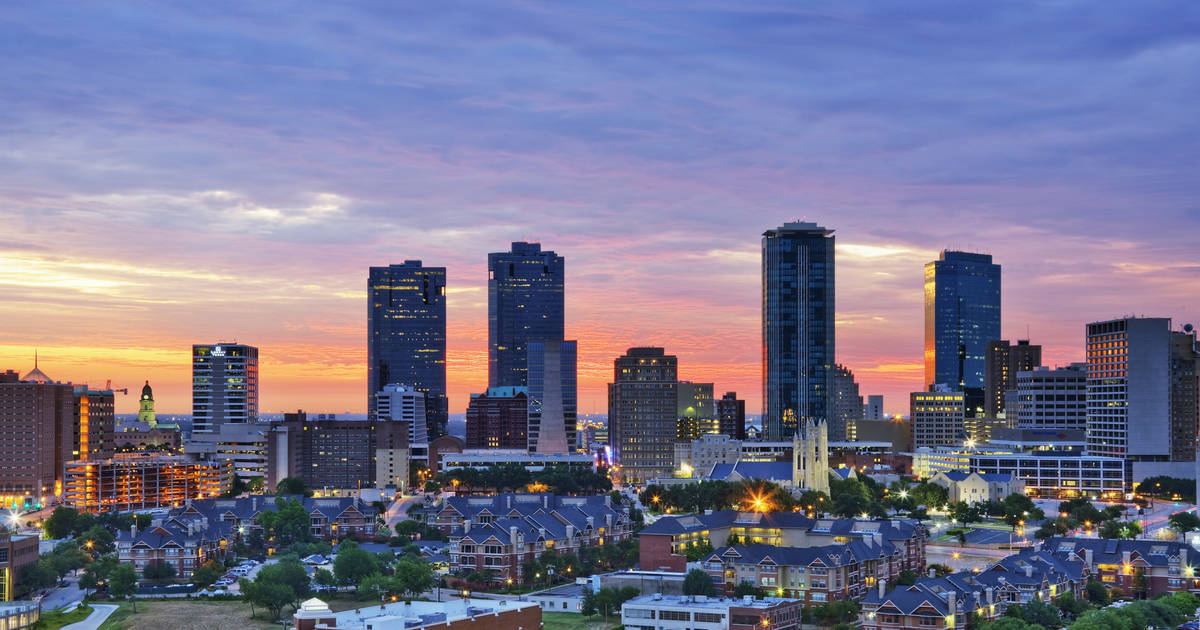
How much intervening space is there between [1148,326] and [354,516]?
110 metres

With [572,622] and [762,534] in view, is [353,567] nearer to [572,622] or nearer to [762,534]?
[572,622]

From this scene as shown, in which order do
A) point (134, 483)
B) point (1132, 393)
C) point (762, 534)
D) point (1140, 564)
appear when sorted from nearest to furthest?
point (1140, 564) → point (762, 534) → point (134, 483) → point (1132, 393)

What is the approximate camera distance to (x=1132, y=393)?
190375mm

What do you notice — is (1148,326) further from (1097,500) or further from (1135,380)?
(1097,500)

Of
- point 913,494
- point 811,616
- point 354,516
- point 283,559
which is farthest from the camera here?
point 913,494

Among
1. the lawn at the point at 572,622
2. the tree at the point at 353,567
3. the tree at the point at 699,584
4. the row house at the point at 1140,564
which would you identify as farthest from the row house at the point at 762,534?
the tree at the point at 353,567

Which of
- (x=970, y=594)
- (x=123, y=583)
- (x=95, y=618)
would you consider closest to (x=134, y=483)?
(x=123, y=583)

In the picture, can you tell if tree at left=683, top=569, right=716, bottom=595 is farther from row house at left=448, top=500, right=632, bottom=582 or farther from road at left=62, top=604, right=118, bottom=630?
road at left=62, top=604, right=118, bottom=630

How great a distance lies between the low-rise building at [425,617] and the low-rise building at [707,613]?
8.16m

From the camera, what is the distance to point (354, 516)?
142875mm

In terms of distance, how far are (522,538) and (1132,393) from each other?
108 metres

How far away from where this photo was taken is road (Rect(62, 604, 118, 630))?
96750 mm

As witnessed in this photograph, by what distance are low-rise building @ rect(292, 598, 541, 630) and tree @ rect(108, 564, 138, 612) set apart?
1332 inches

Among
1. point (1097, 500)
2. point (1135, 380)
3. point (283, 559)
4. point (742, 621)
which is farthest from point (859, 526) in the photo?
point (1135, 380)
